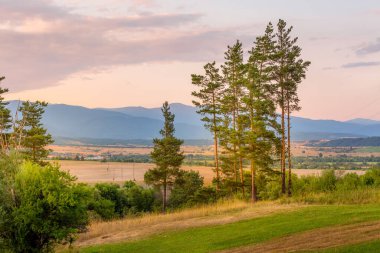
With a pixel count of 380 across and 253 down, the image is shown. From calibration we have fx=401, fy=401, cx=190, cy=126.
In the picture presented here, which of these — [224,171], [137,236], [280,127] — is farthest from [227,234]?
[224,171]

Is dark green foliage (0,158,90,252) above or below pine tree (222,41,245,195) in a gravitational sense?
below

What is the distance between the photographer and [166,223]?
30797 mm

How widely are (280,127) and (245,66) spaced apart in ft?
37.0

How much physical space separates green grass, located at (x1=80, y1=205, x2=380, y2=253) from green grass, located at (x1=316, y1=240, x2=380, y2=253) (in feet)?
15.9

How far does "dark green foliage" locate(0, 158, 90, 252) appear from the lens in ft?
62.2

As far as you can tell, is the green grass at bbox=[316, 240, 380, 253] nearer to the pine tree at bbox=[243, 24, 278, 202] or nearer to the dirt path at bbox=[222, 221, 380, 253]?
the dirt path at bbox=[222, 221, 380, 253]

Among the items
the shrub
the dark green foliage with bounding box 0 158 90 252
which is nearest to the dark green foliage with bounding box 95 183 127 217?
the shrub

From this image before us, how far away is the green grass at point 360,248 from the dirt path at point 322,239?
30.3 inches

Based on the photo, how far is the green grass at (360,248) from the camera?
1485 cm

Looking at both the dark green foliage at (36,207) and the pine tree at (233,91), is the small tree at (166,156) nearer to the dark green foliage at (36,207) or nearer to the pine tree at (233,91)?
the pine tree at (233,91)

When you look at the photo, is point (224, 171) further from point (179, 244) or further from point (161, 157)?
point (179, 244)

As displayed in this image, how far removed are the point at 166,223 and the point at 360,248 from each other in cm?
1789

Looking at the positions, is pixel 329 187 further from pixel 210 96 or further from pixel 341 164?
pixel 341 164

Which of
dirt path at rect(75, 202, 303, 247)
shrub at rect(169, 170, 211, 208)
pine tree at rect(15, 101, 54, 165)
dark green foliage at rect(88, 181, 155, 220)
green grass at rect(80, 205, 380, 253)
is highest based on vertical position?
pine tree at rect(15, 101, 54, 165)
